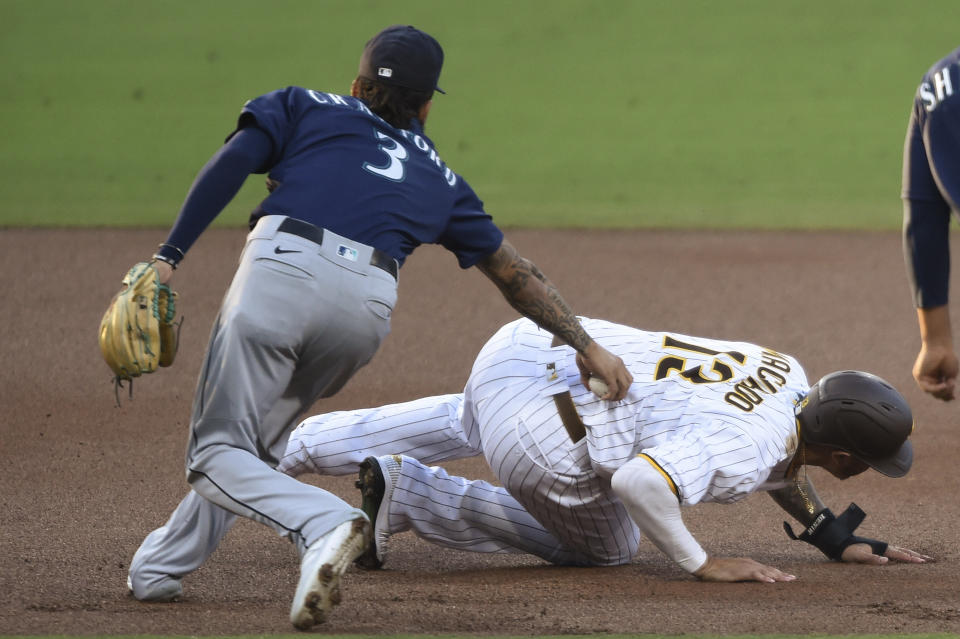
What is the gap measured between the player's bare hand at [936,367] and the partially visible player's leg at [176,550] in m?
1.72

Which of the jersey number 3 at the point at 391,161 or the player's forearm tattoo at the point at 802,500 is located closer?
the jersey number 3 at the point at 391,161

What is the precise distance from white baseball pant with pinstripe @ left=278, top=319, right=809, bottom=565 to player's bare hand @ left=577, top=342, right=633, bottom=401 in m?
0.05

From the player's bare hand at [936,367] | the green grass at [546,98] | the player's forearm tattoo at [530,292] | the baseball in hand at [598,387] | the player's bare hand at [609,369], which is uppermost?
the player's bare hand at [936,367]

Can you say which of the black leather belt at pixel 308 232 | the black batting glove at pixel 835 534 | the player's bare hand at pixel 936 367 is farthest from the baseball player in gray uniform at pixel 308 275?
the black batting glove at pixel 835 534

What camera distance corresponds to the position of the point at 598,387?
342cm

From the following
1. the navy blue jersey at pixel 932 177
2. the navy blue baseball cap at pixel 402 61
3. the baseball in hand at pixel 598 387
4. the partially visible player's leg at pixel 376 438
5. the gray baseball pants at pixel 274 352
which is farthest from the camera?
the partially visible player's leg at pixel 376 438

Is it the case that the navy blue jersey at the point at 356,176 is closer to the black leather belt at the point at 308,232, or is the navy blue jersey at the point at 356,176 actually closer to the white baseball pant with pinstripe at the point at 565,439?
the black leather belt at the point at 308,232

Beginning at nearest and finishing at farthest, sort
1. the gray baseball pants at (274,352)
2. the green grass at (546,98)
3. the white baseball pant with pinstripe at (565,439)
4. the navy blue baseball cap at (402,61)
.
A: the gray baseball pants at (274,352) < the navy blue baseball cap at (402,61) < the white baseball pant with pinstripe at (565,439) < the green grass at (546,98)

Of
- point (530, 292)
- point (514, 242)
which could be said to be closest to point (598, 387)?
point (530, 292)

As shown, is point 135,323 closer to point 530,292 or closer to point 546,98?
point 530,292

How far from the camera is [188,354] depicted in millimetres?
6371

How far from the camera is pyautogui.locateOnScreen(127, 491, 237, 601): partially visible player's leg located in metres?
3.12

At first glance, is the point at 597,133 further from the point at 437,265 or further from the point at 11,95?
the point at 11,95

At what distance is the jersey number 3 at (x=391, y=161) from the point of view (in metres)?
3.09
